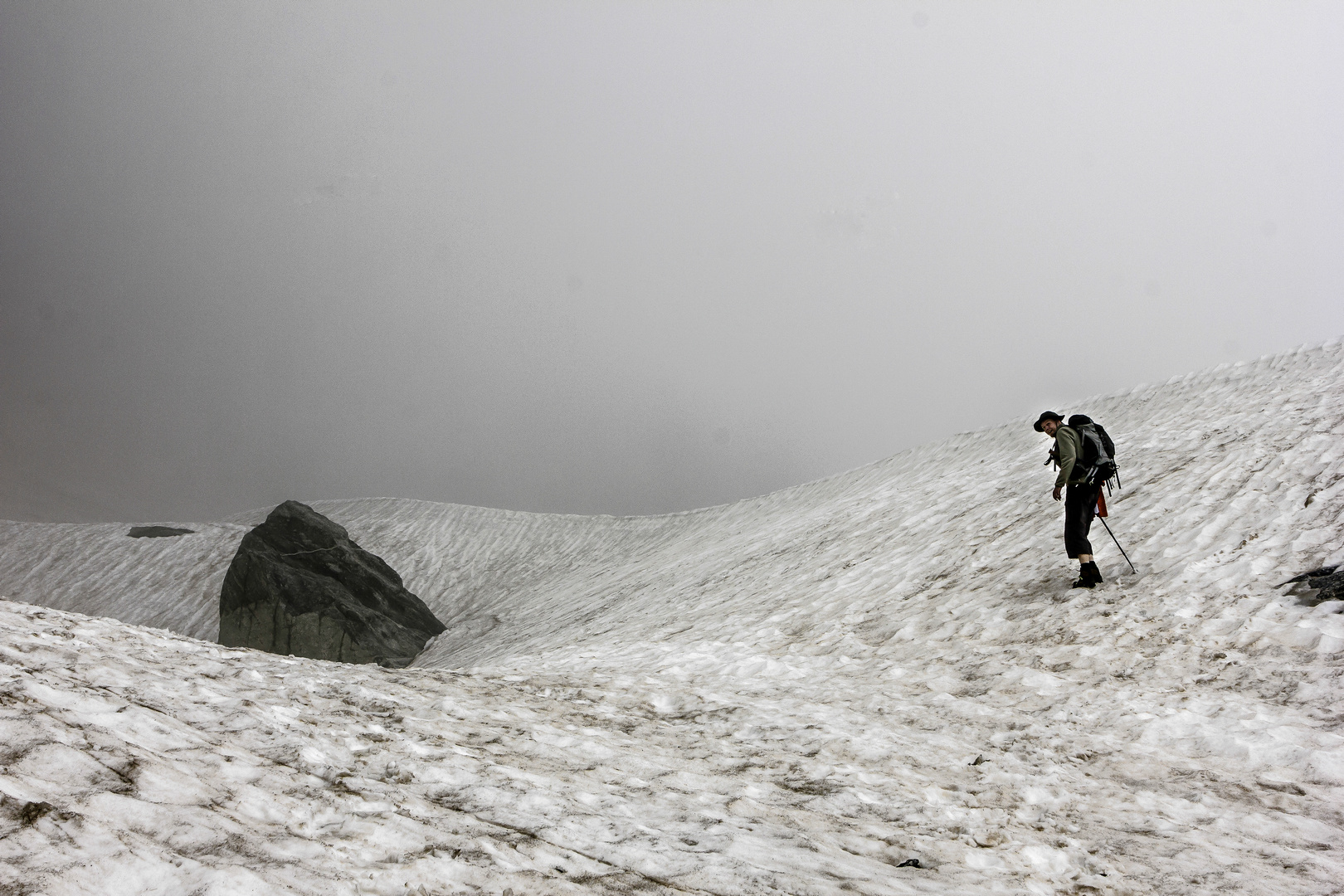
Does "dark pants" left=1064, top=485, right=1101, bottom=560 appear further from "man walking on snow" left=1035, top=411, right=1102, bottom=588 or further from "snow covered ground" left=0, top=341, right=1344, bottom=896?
"snow covered ground" left=0, top=341, right=1344, bottom=896

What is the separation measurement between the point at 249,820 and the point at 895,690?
258 inches

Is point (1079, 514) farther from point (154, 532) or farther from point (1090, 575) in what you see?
point (154, 532)

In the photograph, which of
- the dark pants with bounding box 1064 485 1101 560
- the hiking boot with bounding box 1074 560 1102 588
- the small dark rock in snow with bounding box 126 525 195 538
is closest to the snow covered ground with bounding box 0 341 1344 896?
the hiking boot with bounding box 1074 560 1102 588

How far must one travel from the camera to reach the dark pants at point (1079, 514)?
8953 millimetres

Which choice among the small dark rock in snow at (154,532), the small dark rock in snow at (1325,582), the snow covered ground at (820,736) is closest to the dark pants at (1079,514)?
the snow covered ground at (820,736)

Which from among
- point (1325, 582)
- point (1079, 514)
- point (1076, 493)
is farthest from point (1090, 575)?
point (1325, 582)

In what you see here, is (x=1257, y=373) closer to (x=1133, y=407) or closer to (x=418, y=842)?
(x=1133, y=407)

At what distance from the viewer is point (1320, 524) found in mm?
8516

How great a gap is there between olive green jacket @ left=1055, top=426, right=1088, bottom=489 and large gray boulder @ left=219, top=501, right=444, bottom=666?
67.9 feet

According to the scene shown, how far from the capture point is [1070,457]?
879 cm

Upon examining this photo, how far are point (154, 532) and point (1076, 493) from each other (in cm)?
3794

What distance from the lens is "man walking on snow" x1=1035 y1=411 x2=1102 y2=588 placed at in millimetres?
8844

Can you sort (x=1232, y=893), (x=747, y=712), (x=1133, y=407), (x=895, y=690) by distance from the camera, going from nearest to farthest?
(x=1232, y=893) → (x=747, y=712) → (x=895, y=690) → (x=1133, y=407)

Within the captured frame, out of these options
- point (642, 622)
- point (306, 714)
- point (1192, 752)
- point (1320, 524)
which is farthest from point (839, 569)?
point (306, 714)
